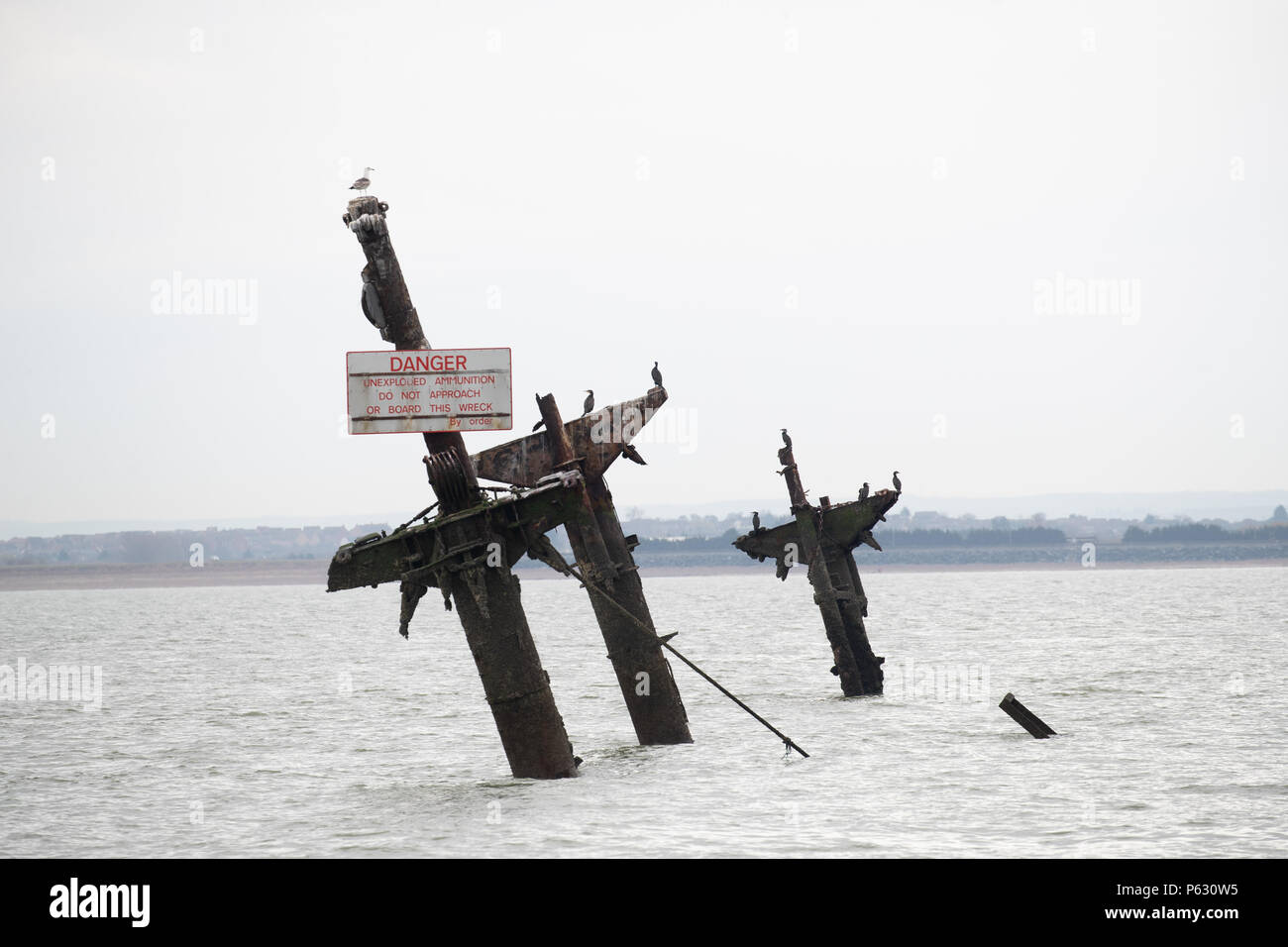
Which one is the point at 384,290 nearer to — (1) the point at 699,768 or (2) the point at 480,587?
(2) the point at 480,587

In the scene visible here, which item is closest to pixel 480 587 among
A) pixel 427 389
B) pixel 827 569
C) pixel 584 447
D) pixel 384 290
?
pixel 427 389

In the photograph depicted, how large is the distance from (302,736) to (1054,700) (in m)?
17.5

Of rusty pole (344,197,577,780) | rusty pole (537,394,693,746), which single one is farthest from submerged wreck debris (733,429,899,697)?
rusty pole (344,197,577,780)

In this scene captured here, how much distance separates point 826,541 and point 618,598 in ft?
26.0

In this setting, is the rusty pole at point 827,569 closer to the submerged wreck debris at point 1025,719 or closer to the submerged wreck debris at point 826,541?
the submerged wreck debris at point 826,541

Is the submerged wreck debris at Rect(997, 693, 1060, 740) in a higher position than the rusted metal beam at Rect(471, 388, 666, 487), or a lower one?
lower

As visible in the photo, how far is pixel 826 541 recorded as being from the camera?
28.0 m

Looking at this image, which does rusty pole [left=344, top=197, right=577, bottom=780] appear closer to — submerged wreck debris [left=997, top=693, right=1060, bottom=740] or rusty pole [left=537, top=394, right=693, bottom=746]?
rusty pole [left=537, top=394, right=693, bottom=746]

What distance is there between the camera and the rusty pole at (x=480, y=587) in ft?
57.1

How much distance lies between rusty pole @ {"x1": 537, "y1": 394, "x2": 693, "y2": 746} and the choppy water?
40.9 inches

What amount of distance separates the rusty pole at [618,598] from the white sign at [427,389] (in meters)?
2.60

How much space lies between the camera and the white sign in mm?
17719

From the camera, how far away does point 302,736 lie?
3148cm
